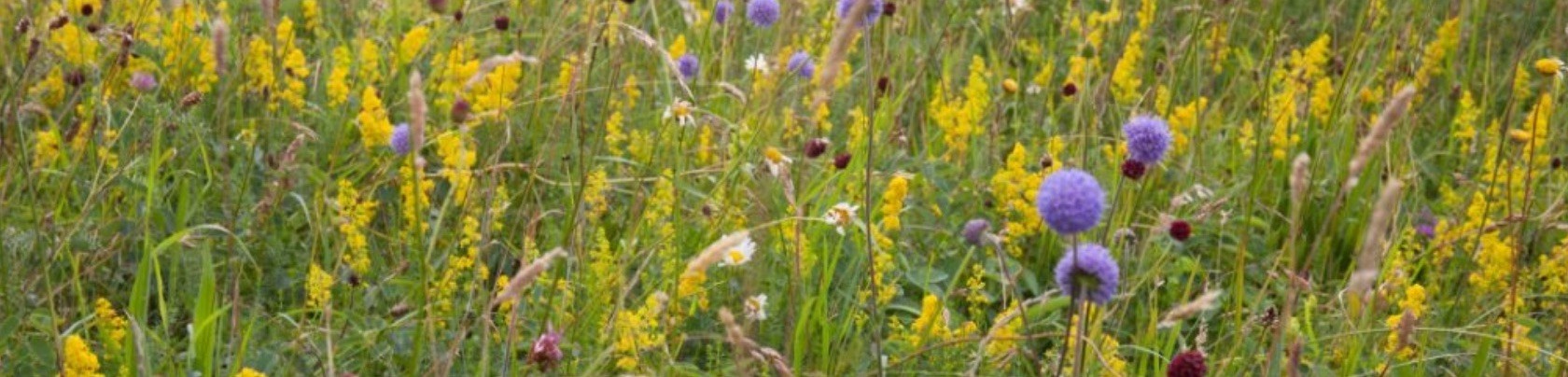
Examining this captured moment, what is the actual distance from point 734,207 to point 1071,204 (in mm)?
1229

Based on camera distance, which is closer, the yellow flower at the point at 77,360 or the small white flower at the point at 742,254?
the yellow flower at the point at 77,360

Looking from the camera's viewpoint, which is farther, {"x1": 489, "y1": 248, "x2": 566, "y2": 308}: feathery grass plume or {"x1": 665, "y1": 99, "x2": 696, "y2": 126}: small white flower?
{"x1": 665, "y1": 99, "x2": 696, "y2": 126}: small white flower

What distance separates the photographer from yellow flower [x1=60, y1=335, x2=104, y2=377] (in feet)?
5.56

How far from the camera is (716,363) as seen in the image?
2.16 m

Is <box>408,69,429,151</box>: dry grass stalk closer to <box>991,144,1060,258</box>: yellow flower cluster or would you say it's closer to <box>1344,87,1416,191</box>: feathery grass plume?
<box>1344,87,1416,191</box>: feathery grass plume

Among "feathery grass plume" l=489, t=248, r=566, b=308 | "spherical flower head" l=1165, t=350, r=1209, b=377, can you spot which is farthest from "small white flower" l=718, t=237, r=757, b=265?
"feathery grass plume" l=489, t=248, r=566, b=308

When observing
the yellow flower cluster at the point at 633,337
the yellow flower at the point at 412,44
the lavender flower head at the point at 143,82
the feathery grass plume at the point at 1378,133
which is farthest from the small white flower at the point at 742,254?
the lavender flower head at the point at 143,82

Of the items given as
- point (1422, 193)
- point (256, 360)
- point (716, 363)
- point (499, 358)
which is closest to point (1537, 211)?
point (1422, 193)

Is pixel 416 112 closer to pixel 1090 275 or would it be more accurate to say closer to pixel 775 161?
pixel 1090 275

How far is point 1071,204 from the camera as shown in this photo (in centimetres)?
132

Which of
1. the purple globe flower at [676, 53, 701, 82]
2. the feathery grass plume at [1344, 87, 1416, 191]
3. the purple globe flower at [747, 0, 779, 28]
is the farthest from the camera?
the purple globe flower at [676, 53, 701, 82]

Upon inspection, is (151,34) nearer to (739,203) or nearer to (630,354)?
(739,203)

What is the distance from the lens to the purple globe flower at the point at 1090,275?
1.37 m

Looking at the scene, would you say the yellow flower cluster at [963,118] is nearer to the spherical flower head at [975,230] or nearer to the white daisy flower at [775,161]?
the spherical flower head at [975,230]
